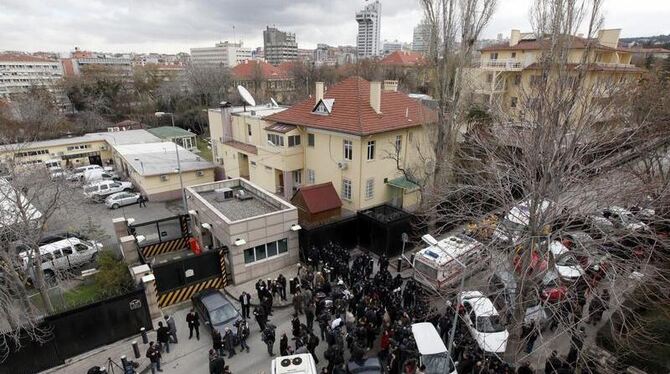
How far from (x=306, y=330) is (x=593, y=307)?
34.4 feet

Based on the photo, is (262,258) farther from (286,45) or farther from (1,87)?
(286,45)

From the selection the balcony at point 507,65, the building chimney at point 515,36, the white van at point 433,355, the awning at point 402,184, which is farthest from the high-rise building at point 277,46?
the white van at point 433,355

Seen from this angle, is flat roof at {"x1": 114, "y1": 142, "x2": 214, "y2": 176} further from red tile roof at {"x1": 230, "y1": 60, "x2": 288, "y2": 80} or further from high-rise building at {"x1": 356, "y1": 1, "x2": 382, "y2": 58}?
high-rise building at {"x1": 356, "y1": 1, "x2": 382, "y2": 58}

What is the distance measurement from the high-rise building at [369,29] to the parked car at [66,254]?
181 m

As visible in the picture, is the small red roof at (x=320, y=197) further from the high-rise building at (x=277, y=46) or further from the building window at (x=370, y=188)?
the high-rise building at (x=277, y=46)

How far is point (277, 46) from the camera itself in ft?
546

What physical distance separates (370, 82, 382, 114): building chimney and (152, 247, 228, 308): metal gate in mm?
12015

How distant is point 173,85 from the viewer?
64.2 metres

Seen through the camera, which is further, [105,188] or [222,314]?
[105,188]

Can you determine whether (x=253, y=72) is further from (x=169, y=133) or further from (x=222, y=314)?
(x=222, y=314)

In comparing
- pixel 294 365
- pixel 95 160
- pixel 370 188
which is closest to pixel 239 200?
pixel 370 188

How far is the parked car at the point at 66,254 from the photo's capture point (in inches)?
670

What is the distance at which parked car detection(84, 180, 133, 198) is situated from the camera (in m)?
27.7

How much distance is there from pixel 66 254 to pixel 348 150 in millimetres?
15650
